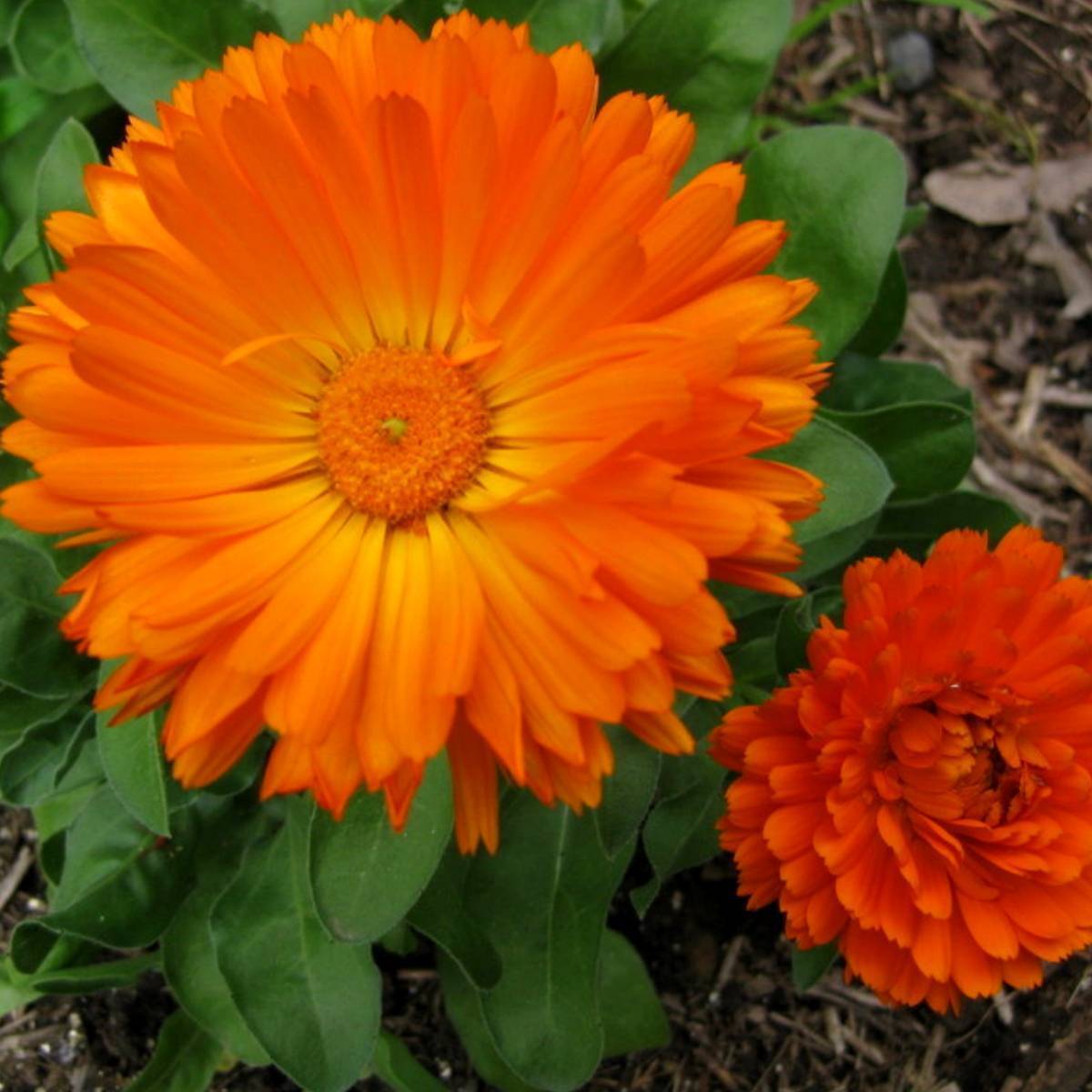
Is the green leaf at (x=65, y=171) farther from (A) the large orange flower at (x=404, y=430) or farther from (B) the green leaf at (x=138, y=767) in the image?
(B) the green leaf at (x=138, y=767)

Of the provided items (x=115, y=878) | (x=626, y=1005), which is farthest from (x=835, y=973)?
(x=115, y=878)

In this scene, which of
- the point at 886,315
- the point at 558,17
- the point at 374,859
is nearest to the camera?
the point at 374,859

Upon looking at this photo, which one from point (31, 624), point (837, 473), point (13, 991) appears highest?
point (837, 473)

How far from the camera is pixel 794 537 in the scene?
1.98 metres

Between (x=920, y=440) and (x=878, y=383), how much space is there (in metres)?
0.29

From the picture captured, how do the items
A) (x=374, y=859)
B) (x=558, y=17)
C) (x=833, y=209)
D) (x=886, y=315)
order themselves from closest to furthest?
1. (x=374, y=859)
2. (x=833, y=209)
3. (x=558, y=17)
4. (x=886, y=315)

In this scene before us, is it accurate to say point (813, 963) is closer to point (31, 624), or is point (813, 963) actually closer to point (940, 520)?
point (940, 520)

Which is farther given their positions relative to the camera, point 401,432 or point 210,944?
point 210,944

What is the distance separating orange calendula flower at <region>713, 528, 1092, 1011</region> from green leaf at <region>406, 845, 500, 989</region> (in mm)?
462

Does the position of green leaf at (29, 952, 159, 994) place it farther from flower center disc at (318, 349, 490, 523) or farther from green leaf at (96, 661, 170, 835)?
flower center disc at (318, 349, 490, 523)

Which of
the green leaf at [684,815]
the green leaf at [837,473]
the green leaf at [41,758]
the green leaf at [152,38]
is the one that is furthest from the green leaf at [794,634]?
the green leaf at [152,38]

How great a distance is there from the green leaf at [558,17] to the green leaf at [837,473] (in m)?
0.88

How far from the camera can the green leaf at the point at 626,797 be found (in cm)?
197

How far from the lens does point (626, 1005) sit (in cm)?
252
